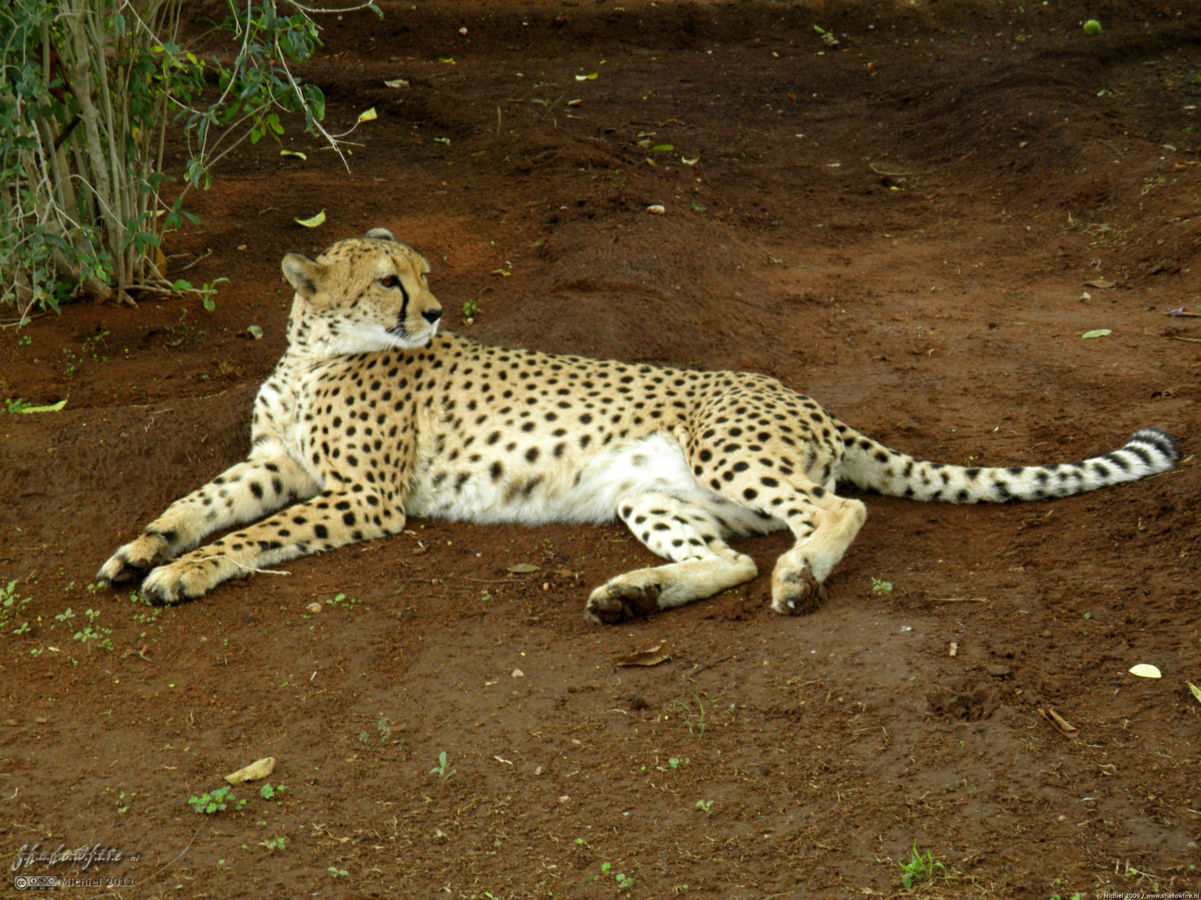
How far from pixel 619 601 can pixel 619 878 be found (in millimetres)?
1261

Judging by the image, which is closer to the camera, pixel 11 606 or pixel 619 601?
pixel 619 601

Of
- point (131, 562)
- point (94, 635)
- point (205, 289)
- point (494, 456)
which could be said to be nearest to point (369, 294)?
point (494, 456)

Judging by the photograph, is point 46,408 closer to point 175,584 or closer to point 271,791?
point 175,584

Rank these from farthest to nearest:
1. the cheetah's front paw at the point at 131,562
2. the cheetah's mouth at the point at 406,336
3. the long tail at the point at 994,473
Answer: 1. the cheetah's mouth at the point at 406,336
2. the long tail at the point at 994,473
3. the cheetah's front paw at the point at 131,562

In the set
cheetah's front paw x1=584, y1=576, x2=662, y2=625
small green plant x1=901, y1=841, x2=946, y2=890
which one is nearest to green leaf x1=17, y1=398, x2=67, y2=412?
cheetah's front paw x1=584, y1=576, x2=662, y2=625

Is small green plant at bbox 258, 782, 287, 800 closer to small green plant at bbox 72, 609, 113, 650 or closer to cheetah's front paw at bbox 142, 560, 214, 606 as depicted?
small green plant at bbox 72, 609, 113, 650

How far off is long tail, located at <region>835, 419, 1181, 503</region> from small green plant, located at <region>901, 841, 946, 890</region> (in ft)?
6.92

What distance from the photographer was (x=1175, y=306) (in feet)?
20.4

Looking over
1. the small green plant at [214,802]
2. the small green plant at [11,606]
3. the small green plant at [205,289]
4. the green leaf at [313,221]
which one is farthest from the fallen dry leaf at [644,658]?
the green leaf at [313,221]

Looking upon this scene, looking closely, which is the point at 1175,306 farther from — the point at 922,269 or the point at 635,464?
the point at 635,464

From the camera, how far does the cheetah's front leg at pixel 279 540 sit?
3.90 meters

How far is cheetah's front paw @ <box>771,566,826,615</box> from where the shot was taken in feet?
11.6

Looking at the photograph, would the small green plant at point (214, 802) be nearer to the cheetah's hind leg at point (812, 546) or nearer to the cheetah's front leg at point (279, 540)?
the cheetah's front leg at point (279, 540)

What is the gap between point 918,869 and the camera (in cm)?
239
